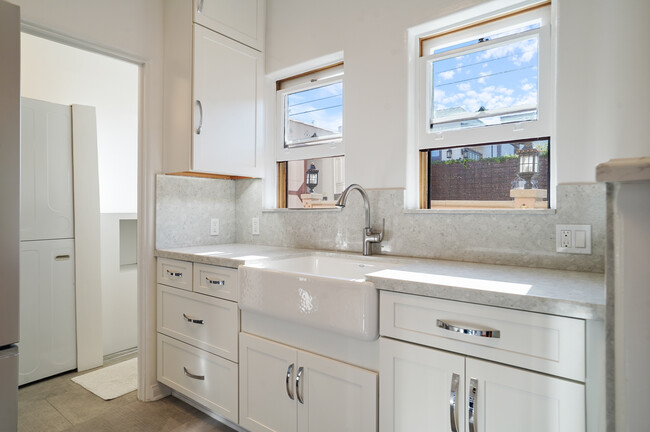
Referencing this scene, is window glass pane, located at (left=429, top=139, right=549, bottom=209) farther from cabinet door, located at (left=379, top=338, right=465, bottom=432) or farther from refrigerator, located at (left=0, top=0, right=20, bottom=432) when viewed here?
refrigerator, located at (left=0, top=0, right=20, bottom=432)

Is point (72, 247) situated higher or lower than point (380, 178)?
lower

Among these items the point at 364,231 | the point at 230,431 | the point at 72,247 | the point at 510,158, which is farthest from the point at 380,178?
the point at 72,247

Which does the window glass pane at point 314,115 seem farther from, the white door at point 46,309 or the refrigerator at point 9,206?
the white door at point 46,309

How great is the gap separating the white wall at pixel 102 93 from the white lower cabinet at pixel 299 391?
2.17m

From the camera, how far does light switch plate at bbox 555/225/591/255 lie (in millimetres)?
1435

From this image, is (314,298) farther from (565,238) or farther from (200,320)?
(565,238)

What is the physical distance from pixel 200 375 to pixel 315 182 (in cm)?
130

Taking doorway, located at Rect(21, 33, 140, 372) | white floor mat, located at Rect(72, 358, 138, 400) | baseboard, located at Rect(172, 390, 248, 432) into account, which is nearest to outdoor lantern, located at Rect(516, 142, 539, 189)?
baseboard, located at Rect(172, 390, 248, 432)

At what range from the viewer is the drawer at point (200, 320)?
180 cm

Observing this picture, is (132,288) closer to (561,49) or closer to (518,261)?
(518,261)

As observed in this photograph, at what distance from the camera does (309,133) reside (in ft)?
8.07

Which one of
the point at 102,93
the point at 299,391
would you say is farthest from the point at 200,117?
the point at 102,93

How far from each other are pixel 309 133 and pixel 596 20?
1.54 m

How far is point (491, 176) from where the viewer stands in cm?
178
